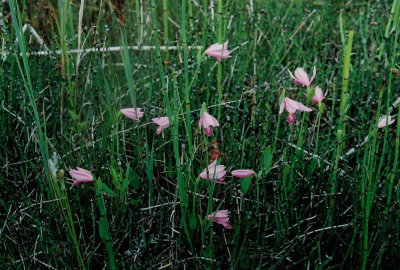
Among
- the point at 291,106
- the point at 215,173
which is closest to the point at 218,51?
the point at 291,106

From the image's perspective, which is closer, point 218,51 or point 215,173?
point 215,173

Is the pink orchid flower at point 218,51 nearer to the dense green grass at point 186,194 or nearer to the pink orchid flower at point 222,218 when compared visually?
the dense green grass at point 186,194

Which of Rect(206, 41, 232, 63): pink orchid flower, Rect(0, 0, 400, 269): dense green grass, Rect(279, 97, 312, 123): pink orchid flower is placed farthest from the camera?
Rect(206, 41, 232, 63): pink orchid flower

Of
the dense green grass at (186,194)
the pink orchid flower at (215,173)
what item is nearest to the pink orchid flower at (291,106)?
the dense green grass at (186,194)

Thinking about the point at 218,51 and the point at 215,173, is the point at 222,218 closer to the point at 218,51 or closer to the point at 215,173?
the point at 215,173

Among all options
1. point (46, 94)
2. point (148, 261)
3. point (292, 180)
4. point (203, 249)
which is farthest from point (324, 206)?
point (46, 94)

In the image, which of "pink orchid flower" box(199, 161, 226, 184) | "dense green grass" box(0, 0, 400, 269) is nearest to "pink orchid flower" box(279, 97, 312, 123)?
"dense green grass" box(0, 0, 400, 269)

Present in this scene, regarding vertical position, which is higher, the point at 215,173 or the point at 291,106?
the point at 291,106

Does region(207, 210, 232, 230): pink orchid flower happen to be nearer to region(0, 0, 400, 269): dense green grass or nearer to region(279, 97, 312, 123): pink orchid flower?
region(0, 0, 400, 269): dense green grass

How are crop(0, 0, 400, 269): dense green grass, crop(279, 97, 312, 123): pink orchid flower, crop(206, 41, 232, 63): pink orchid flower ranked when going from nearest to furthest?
crop(0, 0, 400, 269): dense green grass → crop(279, 97, 312, 123): pink orchid flower → crop(206, 41, 232, 63): pink orchid flower

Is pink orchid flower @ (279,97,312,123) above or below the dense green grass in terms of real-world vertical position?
above

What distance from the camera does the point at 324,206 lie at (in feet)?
5.41

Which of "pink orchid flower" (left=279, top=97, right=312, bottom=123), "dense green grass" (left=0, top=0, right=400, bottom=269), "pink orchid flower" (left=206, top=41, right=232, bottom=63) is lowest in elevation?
"dense green grass" (left=0, top=0, right=400, bottom=269)

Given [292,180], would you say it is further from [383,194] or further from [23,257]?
[23,257]
